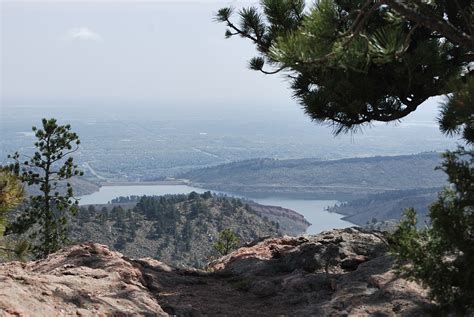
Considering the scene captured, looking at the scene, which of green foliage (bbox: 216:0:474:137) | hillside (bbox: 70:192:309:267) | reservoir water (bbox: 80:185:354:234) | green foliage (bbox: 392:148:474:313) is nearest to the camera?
green foliage (bbox: 392:148:474:313)

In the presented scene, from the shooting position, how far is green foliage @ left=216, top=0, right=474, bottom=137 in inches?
236

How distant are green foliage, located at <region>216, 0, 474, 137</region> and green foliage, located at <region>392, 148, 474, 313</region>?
1.65 m

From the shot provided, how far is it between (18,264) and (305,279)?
167 inches

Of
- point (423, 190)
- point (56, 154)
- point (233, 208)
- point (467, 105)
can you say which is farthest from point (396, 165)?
point (467, 105)

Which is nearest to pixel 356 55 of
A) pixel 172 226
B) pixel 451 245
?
pixel 451 245

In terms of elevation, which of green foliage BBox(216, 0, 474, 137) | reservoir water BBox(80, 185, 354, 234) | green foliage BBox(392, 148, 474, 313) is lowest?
reservoir water BBox(80, 185, 354, 234)

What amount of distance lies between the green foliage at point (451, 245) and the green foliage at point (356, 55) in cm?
165

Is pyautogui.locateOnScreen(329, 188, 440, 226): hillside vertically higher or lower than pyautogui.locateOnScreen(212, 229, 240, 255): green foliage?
lower

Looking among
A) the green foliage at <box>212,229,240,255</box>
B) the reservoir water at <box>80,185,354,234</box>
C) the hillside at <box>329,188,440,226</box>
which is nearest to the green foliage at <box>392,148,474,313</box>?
the green foliage at <box>212,229,240,255</box>

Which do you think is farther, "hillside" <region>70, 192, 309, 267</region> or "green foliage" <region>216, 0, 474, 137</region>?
"hillside" <region>70, 192, 309, 267</region>

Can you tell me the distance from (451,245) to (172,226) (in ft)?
239

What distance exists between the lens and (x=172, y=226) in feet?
250

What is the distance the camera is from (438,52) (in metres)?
8.30

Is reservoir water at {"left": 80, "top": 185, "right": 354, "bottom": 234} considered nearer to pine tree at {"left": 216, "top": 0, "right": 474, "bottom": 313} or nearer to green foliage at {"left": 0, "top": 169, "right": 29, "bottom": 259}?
pine tree at {"left": 216, "top": 0, "right": 474, "bottom": 313}
